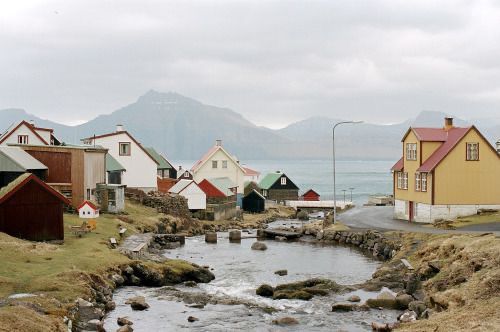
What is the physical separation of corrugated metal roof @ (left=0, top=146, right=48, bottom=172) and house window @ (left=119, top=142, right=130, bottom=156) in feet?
86.4

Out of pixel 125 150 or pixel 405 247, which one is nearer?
pixel 405 247

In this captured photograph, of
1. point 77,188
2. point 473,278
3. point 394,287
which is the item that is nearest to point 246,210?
point 77,188

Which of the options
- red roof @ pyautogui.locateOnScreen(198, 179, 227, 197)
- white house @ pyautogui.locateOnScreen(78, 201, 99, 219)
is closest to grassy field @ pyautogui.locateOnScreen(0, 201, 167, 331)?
white house @ pyautogui.locateOnScreen(78, 201, 99, 219)

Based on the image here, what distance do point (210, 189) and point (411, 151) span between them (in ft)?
119

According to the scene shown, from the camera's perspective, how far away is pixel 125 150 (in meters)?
85.0

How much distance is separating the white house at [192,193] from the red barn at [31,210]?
4005 cm

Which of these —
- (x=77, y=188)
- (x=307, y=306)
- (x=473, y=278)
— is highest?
(x=77, y=188)

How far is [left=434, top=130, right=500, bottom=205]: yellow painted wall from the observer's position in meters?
58.2

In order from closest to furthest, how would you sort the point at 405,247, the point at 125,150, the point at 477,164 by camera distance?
the point at 405,247 → the point at 477,164 → the point at 125,150

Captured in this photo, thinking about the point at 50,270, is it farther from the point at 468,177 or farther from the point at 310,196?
the point at 310,196

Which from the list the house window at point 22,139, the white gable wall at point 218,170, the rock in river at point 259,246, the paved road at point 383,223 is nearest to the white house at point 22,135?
the house window at point 22,139

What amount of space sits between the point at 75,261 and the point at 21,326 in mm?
14558

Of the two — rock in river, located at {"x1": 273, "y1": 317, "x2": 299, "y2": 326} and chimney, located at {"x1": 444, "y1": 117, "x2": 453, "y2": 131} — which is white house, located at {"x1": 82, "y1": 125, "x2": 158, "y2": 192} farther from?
rock in river, located at {"x1": 273, "y1": 317, "x2": 299, "y2": 326}

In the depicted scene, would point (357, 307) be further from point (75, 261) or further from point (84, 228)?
point (84, 228)
